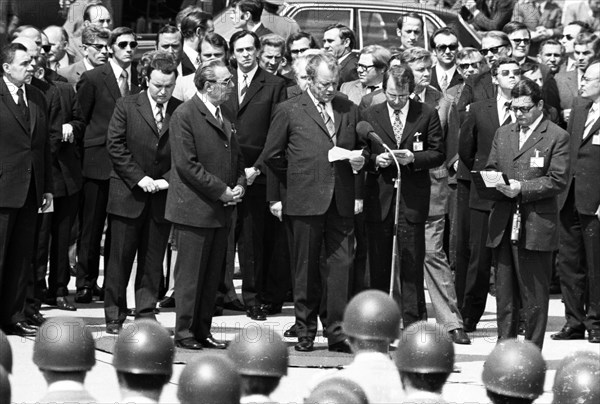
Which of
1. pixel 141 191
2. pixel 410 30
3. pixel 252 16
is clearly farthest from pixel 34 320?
pixel 410 30

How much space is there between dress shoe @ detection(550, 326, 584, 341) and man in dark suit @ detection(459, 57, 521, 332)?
0.66 m

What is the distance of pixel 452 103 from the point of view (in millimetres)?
11766

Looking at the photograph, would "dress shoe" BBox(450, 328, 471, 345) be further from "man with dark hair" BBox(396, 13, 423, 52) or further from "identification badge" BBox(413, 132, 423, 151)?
"man with dark hair" BBox(396, 13, 423, 52)

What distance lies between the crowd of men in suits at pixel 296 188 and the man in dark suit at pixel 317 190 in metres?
0.01

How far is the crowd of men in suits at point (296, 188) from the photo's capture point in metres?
10.3

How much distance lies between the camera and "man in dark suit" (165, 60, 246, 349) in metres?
10.2

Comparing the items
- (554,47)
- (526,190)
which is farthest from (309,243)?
(554,47)

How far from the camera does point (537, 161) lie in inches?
407

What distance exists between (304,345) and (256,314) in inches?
57.0

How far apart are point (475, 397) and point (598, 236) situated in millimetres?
3018

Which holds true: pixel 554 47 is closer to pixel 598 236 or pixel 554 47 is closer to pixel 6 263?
pixel 598 236

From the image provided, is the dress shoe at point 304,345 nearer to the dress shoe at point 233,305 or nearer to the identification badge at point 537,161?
the dress shoe at point 233,305

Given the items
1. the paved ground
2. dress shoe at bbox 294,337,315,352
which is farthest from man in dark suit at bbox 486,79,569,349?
dress shoe at bbox 294,337,315,352

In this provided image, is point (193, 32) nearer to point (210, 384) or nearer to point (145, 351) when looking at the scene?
point (145, 351)
